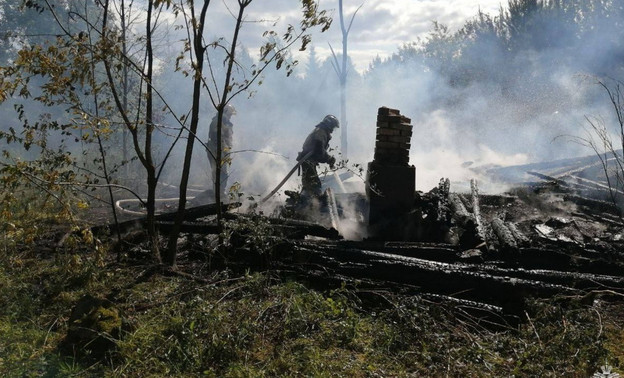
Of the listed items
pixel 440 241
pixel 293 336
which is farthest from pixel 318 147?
pixel 293 336

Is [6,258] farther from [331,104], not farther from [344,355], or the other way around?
[331,104]

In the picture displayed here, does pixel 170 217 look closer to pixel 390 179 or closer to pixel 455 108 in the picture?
pixel 390 179

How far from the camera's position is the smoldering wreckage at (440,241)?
483 centimetres

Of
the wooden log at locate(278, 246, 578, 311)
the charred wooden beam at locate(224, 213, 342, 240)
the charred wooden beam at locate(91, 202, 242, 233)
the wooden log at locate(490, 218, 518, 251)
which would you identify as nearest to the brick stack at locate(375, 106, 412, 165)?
the charred wooden beam at locate(224, 213, 342, 240)

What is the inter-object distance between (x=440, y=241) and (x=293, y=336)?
331cm

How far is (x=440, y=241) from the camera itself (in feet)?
22.0

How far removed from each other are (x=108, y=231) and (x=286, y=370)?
4.07 metres

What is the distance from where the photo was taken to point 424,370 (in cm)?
362

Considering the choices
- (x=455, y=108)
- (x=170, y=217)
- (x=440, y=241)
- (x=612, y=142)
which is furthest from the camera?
(x=455, y=108)

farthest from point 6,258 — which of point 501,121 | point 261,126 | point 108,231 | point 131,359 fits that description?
point 261,126

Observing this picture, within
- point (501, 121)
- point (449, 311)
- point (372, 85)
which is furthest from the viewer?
point (372, 85)

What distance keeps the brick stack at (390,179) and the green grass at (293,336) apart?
2.51 metres

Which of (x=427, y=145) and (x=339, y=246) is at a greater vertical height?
(x=427, y=145)

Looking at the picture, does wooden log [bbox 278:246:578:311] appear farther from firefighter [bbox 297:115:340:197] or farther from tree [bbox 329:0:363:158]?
tree [bbox 329:0:363:158]
